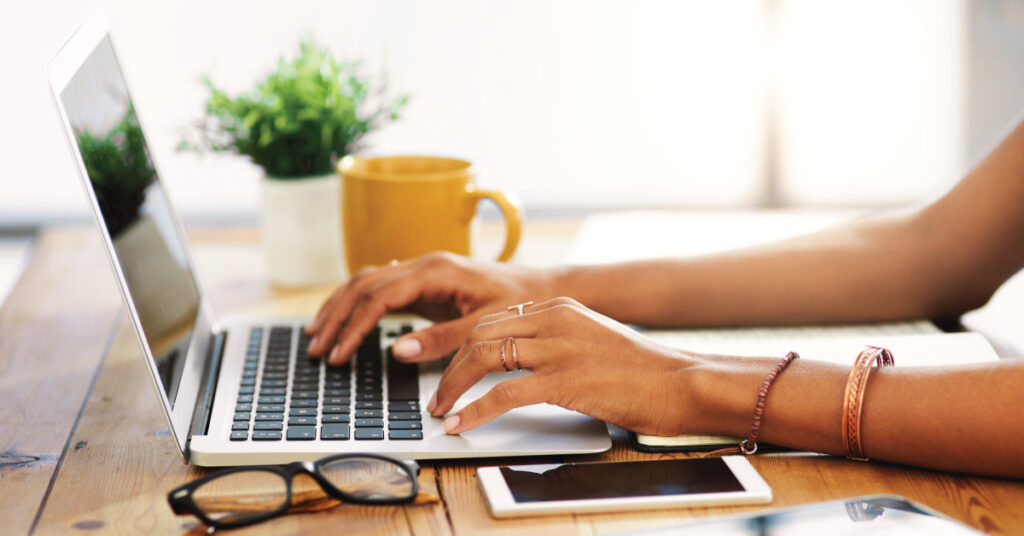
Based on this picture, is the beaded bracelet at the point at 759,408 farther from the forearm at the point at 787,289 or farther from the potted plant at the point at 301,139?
the potted plant at the point at 301,139

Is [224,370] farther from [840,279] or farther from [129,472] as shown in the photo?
[840,279]

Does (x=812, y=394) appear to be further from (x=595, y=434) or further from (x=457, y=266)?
(x=457, y=266)

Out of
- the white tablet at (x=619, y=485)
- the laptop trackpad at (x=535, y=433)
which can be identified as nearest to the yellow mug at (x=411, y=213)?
the laptop trackpad at (x=535, y=433)

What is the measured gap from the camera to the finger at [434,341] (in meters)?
0.86

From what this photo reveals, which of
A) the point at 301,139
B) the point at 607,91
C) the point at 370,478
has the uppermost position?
the point at 301,139

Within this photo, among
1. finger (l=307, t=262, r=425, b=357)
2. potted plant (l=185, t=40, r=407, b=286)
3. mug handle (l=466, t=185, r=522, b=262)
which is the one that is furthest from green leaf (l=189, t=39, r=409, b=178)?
finger (l=307, t=262, r=425, b=357)

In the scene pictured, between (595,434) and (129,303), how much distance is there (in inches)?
13.3

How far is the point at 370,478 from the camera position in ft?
2.11

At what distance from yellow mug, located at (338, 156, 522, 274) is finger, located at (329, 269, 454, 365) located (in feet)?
0.50

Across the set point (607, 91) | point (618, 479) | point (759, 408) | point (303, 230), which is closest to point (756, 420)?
point (759, 408)

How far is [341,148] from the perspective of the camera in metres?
1.17

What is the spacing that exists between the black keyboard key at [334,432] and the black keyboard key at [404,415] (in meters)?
0.04

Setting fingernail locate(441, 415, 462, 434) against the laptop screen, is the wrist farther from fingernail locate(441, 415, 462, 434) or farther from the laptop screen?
the laptop screen

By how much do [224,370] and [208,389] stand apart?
4 centimetres
